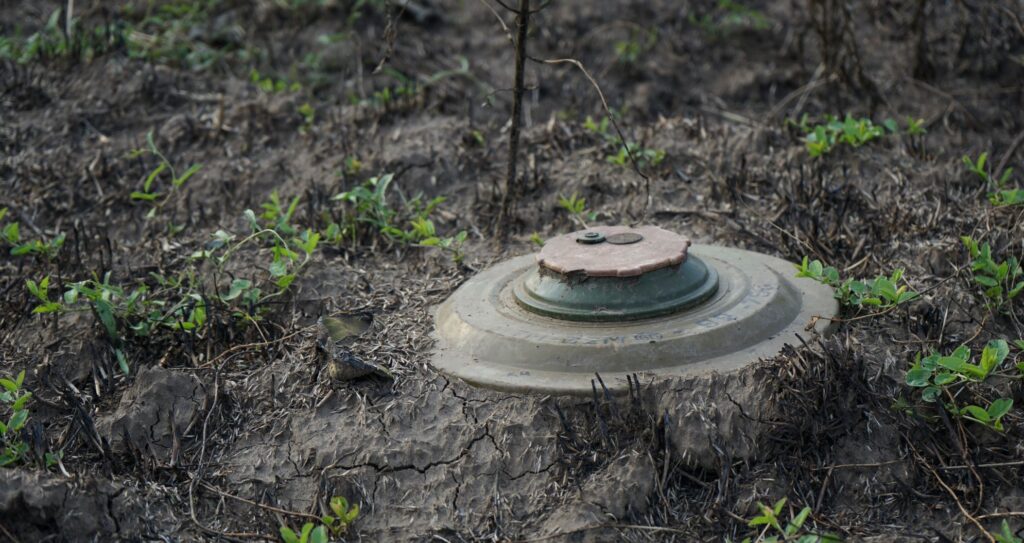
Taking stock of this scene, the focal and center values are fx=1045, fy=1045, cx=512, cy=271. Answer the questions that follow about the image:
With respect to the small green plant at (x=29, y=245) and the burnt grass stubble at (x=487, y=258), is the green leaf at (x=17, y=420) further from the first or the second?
the small green plant at (x=29, y=245)

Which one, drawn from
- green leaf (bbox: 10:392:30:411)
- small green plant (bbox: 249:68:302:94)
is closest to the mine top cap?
green leaf (bbox: 10:392:30:411)

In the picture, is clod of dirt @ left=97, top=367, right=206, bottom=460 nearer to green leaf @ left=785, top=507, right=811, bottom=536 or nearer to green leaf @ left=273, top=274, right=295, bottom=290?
green leaf @ left=273, top=274, right=295, bottom=290

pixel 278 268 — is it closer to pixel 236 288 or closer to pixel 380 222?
pixel 236 288

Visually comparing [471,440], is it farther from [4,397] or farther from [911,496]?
[4,397]

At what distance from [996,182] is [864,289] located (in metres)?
1.44

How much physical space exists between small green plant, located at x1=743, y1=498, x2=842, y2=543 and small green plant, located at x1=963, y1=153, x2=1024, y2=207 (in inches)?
67.1

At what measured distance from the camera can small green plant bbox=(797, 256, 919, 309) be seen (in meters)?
3.26

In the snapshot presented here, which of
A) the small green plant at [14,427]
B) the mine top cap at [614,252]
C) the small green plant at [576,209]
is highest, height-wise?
the mine top cap at [614,252]

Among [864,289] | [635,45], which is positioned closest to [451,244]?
[864,289]

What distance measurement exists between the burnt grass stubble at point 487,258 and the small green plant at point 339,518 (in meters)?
0.05

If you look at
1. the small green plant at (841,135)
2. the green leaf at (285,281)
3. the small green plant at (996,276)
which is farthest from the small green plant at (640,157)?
the green leaf at (285,281)

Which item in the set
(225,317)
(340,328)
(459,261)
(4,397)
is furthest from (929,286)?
(4,397)

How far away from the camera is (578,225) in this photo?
4422mm

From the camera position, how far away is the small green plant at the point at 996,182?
12.5 ft
